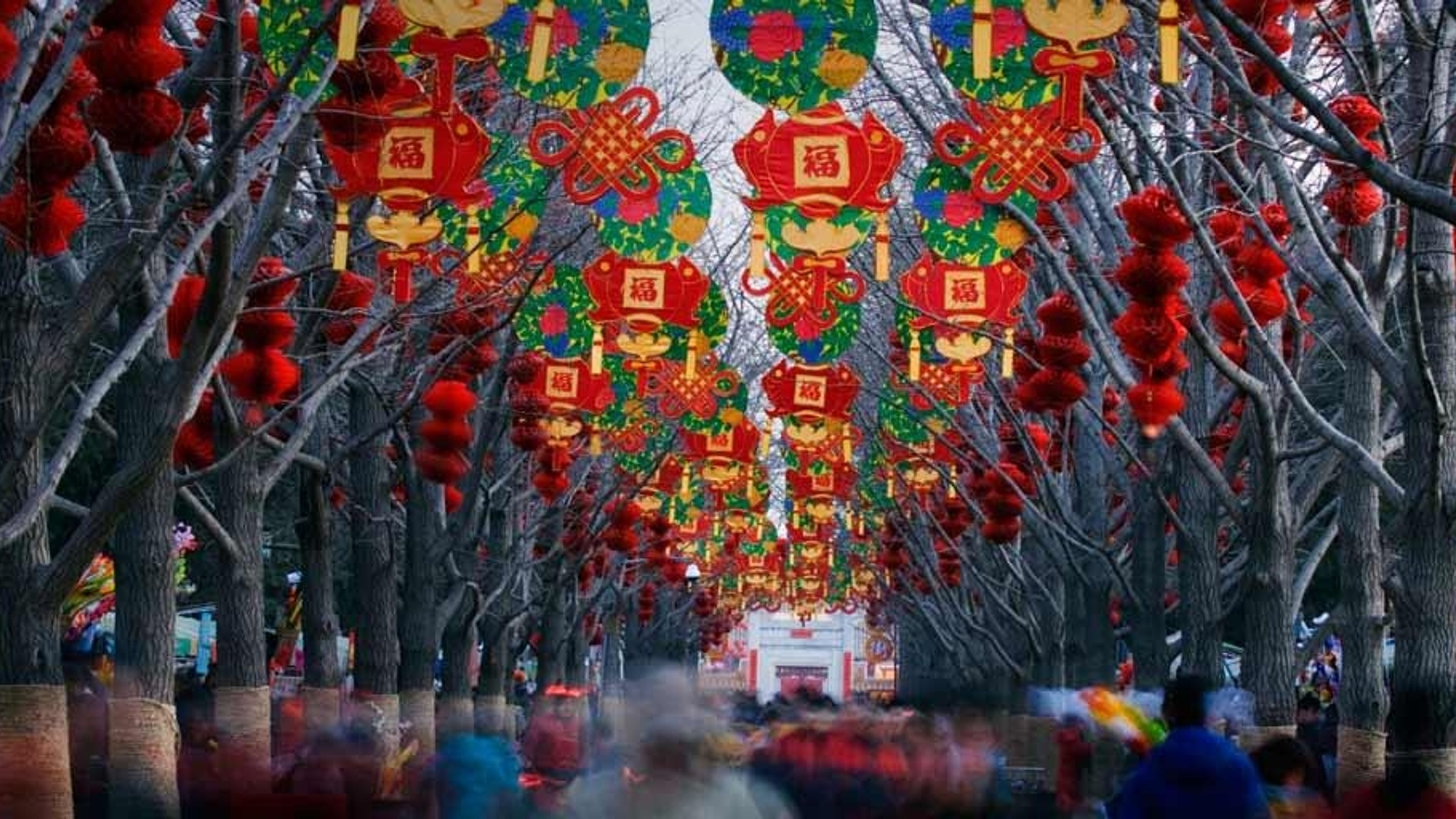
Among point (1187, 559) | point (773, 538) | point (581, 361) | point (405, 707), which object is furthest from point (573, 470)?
point (773, 538)

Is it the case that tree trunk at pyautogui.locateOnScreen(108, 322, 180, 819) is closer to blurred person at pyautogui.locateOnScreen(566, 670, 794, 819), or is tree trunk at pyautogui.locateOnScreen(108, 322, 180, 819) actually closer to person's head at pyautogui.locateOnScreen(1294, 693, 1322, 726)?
blurred person at pyautogui.locateOnScreen(566, 670, 794, 819)

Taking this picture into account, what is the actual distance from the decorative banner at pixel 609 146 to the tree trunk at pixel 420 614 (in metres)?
7.36

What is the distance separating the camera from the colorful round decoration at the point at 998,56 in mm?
10953

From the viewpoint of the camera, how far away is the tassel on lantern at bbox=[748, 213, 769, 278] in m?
12.2

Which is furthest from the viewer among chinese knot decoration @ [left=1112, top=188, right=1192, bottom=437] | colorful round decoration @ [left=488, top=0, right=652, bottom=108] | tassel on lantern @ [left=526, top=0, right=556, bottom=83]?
chinese knot decoration @ [left=1112, top=188, right=1192, bottom=437]

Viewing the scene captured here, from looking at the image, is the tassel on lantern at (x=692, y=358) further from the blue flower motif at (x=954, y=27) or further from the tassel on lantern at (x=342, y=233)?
the tassel on lantern at (x=342, y=233)

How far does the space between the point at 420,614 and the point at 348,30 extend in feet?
37.8

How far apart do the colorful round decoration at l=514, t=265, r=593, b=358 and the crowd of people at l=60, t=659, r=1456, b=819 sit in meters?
3.03

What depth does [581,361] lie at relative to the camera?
58.1ft

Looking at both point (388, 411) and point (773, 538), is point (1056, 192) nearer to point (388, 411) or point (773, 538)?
point (388, 411)

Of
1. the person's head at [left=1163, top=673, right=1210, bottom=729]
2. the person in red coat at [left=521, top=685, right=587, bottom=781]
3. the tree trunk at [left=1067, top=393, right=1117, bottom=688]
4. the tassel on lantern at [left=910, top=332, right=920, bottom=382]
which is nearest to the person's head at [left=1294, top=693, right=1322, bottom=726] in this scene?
the tree trunk at [left=1067, top=393, right=1117, bottom=688]

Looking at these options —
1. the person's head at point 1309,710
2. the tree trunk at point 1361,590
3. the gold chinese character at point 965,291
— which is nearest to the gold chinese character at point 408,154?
the gold chinese character at point 965,291

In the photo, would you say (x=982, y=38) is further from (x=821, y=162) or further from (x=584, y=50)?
(x=584, y=50)

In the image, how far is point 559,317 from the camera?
54.9ft
